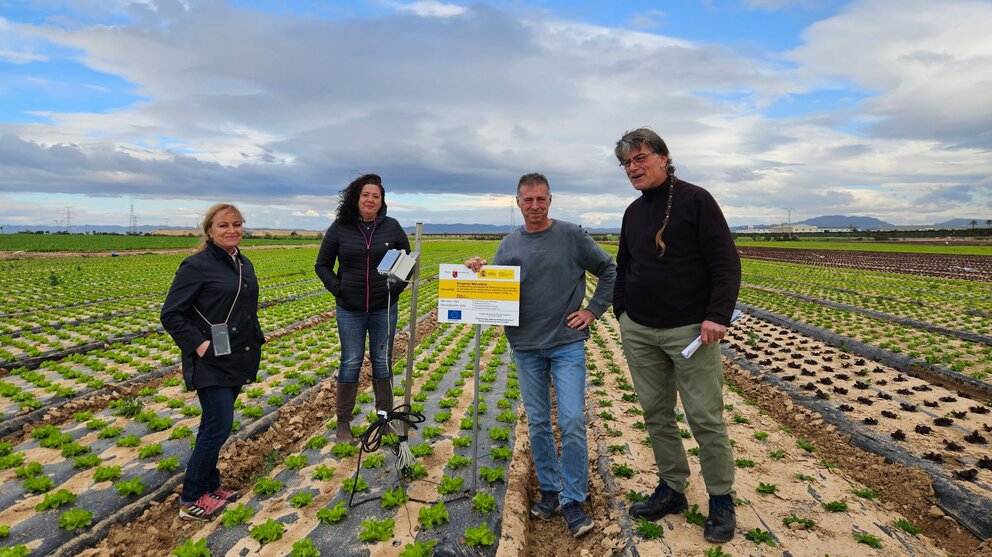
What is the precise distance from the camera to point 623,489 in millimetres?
4746

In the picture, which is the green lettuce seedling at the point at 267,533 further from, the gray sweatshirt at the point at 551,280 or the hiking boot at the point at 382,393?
the gray sweatshirt at the point at 551,280

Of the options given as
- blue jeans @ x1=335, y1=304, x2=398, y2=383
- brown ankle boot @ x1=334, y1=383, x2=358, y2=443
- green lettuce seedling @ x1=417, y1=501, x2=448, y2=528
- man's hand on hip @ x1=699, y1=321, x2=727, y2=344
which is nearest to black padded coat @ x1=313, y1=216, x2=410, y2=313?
blue jeans @ x1=335, y1=304, x2=398, y2=383

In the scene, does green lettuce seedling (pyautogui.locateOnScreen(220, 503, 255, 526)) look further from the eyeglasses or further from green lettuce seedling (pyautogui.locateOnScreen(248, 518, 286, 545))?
the eyeglasses

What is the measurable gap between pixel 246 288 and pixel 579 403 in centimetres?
294

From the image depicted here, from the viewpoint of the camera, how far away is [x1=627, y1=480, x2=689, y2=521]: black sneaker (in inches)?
162

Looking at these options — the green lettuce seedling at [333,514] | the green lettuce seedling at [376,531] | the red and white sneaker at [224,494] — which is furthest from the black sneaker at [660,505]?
the red and white sneaker at [224,494]

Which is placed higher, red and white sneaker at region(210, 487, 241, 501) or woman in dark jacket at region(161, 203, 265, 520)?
woman in dark jacket at region(161, 203, 265, 520)

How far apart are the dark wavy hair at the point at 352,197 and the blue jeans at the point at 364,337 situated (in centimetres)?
95

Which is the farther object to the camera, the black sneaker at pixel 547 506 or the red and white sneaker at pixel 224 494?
the red and white sneaker at pixel 224 494

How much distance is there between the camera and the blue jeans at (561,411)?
3865mm

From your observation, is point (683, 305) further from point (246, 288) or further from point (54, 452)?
point (54, 452)

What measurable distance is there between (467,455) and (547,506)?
1.61 meters

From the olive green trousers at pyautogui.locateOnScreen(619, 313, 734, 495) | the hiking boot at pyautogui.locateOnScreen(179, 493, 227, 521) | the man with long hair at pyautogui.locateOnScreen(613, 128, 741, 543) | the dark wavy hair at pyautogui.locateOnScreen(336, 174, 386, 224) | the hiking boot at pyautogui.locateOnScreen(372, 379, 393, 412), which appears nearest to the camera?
the man with long hair at pyautogui.locateOnScreen(613, 128, 741, 543)

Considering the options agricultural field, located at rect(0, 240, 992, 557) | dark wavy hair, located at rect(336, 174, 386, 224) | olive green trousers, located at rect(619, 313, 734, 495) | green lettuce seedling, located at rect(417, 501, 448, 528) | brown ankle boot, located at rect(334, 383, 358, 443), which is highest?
dark wavy hair, located at rect(336, 174, 386, 224)
